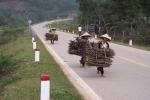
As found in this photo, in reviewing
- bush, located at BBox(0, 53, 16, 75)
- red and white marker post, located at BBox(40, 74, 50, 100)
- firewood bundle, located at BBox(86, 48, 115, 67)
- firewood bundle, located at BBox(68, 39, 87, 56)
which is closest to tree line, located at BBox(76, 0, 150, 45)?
bush, located at BBox(0, 53, 16, 75)

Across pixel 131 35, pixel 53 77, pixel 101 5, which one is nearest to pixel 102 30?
pixel 101 5

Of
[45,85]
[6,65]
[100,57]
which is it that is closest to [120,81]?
[100,57]

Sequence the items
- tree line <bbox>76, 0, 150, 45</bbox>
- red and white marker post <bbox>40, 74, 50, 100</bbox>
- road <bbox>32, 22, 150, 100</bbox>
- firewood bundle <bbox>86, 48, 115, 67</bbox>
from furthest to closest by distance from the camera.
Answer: tree line <bbox>76, 0, 150, 45</bbox> → firewood bundle <bbox>86, 48, 115, 67</bbox> → road <bbox>32, 22, 150, 100</bbox> → red and white marker post <bbox>40, 74, 50, 100</bbox>

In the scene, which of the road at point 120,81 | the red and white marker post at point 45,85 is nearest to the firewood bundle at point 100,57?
the road at point 120,81

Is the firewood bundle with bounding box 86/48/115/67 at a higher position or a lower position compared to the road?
higher

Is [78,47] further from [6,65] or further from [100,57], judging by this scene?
[6,65]

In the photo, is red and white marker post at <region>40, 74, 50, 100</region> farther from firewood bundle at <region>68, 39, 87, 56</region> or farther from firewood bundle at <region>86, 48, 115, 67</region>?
firewood bundle at <region>68, 39, 87, 56</region>

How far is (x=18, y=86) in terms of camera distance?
1455 cm

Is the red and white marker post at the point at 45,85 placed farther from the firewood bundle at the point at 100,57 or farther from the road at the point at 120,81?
the firewood bundle at the point at 100,57

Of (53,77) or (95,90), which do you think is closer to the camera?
(95,90)

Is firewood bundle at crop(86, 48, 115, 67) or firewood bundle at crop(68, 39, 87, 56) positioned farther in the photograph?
firewood bundle at crop(68, 39, 87, 56)

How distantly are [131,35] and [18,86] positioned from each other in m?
35.0

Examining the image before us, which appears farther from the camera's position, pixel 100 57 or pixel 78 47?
pixel 78 47

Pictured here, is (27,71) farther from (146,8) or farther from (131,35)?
(146,8)
